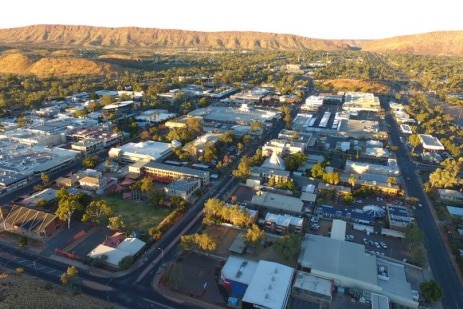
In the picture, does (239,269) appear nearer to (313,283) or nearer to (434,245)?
(313,283)

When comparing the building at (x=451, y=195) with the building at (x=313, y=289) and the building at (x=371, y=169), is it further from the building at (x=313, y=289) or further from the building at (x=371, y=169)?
the building at (x=313, y=289)

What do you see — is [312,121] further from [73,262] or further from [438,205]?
[73,262]

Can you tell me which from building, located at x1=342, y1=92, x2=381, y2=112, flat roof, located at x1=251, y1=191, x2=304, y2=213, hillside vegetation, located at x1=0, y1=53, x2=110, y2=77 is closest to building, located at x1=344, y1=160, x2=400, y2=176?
flat roof, located at x1=251, y1=191, x2=304, y2=213

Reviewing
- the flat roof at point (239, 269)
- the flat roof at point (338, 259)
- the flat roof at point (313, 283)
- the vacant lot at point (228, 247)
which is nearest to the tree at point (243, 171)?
the vacant lot at point (228, 247)

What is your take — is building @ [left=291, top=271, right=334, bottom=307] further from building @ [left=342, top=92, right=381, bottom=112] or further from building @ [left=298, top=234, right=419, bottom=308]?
building @ [left=342, top=92, right=381, bottom=112]

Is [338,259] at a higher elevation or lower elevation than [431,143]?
lower

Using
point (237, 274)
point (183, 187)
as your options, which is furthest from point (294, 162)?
point (237, 274)

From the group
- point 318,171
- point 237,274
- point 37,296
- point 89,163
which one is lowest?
point 37,296
